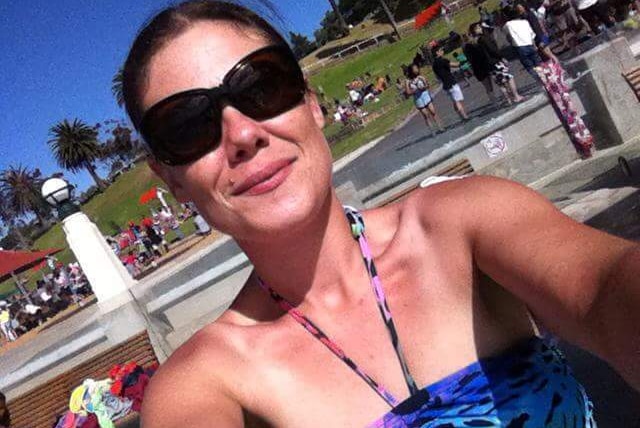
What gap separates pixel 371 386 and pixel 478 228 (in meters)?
0.49

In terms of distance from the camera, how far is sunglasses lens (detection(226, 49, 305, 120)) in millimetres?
1615

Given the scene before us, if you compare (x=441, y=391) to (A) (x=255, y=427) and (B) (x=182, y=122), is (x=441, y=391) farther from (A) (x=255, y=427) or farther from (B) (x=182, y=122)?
(B) (x=182, y=122)

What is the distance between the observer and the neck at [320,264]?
1713 mm

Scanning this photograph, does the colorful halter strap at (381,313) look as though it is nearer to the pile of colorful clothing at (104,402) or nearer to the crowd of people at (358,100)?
the pile of colorful clothing at (104,402)

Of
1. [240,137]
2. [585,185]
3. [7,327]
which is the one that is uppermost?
[240,137]

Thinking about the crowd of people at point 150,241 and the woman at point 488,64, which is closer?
the woman at point 488,64

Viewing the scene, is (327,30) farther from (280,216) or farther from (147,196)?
(280,216)

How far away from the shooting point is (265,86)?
163 cm

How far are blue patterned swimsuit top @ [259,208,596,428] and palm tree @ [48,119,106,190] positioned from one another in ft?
266

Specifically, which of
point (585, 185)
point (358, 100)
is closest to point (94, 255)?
point (585, 185)

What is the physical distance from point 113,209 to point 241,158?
6912 centimetres

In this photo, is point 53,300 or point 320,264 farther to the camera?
point 53,300

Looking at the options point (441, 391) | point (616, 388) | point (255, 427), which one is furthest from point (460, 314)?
point (616, 388)

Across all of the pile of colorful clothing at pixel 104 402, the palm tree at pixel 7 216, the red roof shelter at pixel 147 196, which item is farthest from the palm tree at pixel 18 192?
the pile of colorful clothing at pixel 104 402
